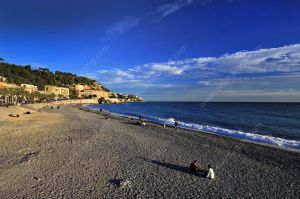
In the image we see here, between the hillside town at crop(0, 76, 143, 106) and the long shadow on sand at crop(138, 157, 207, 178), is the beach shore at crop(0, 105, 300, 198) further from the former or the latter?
the hillside town at crop(0, 76, 143, 106)

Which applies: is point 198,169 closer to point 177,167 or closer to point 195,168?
point 195,168

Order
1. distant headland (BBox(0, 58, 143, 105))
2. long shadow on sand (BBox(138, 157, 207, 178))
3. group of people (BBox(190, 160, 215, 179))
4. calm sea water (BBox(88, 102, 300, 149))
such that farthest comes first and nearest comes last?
distant headland (BBox(0, 58, 143, 105))
calm sea water (BBox(88, 102, 300, 149))
long shadow on sand (BBox(138, 157, 207, 178))
group of people (BBox(190, 160, 215, 179))

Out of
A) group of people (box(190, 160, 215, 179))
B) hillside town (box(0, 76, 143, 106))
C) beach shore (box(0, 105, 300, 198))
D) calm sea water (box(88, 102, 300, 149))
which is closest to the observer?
beach shore (box(0, 105, 300, 198))

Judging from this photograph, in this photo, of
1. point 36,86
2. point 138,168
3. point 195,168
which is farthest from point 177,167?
point 36,86

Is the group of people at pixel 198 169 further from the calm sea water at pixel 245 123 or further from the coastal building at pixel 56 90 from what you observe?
the coastal building at pixel 56 90

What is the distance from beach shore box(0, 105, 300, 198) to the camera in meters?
11.4

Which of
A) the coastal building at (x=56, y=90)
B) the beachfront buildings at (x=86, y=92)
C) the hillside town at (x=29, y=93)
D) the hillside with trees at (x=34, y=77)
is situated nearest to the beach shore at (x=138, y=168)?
the hillside town at (x=29, y=93)

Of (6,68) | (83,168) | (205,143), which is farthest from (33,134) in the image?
(6,68)

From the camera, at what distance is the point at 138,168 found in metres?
14.9

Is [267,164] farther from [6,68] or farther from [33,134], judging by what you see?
[6,68]

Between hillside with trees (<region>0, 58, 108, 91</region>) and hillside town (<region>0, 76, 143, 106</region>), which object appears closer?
hillside town (<region>0, 76, 143, 106</region>)

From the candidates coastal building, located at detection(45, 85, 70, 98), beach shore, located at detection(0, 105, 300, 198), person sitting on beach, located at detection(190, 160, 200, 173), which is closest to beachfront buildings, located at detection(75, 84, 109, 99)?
coastal building, located at detection(45, 85, 70, 98)

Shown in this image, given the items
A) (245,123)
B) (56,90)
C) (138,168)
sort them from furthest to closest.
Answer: (56,90), (245,123), (138,168)

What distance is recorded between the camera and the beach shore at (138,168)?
11445 millimetres
